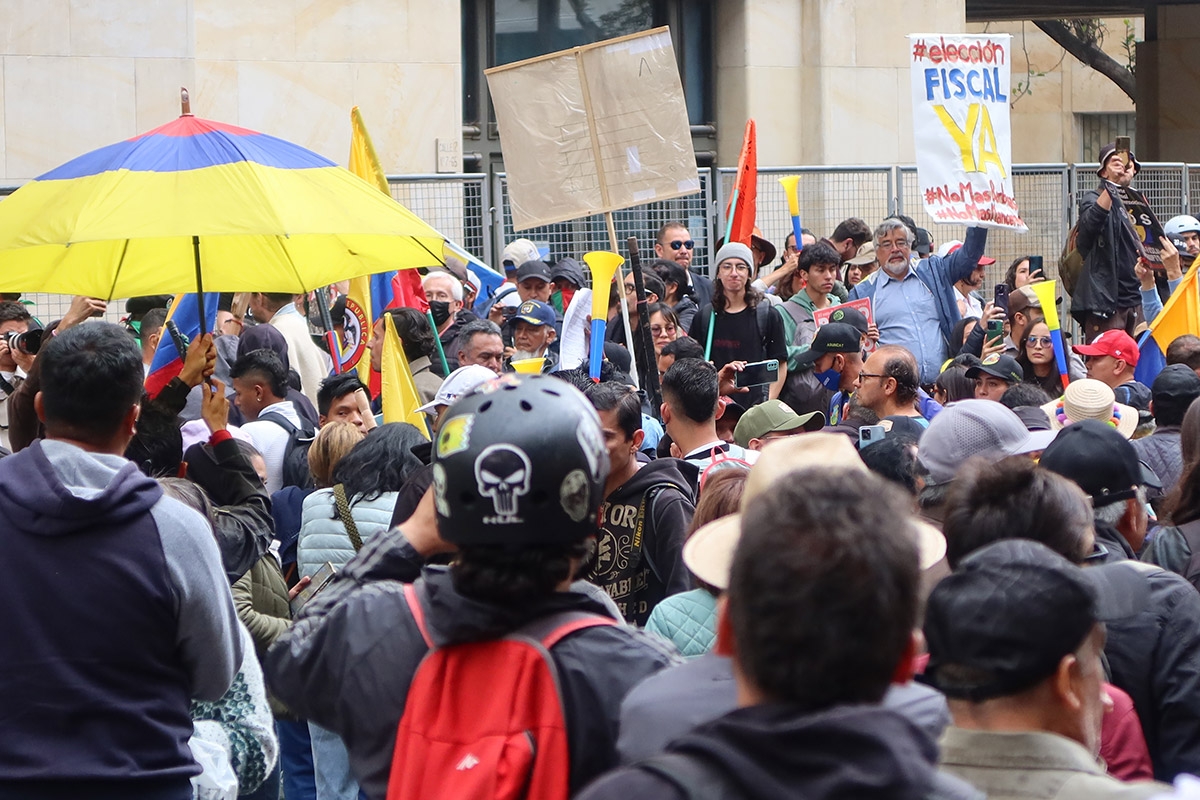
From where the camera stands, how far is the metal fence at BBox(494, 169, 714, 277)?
1348 cm

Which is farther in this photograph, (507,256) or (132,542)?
(507,256)

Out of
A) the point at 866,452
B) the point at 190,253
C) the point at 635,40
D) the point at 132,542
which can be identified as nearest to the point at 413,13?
the point at 635,40

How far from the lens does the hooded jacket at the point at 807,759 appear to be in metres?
1.74

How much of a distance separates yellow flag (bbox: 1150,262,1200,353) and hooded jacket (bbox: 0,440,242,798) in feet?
25.7

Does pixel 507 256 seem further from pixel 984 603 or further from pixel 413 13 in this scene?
pixel 984 603

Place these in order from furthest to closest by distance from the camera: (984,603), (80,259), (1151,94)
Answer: (1151,94) → (80,259) → (984,603)

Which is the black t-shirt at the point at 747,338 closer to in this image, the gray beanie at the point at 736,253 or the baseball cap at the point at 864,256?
the gray beanie at the point at 736,253

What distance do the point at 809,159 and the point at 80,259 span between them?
12.3 m

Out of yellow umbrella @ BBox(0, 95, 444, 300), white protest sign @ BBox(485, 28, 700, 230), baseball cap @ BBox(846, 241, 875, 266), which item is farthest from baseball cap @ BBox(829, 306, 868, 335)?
baseball cap @ BBox(846, 241, 875, 266)

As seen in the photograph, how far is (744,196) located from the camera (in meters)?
11.1

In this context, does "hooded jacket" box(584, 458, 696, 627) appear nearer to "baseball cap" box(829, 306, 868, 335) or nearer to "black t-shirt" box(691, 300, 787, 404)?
"baseball cap" box(829, 306, 868, 335)

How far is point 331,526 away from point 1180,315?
21.3 feet

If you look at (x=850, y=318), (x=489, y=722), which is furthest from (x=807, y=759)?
(x=850, y=318)

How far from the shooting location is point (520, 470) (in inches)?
94.0
